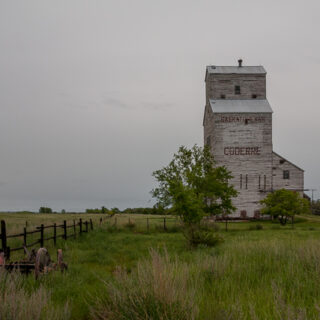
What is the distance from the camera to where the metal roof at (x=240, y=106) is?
42.6m

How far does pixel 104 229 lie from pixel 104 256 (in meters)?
13.3

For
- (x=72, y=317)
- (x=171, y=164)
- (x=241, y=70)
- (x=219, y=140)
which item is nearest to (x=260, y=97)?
(x=241, y=70)

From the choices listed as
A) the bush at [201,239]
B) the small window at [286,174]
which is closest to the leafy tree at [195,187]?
the bush at [201,239]

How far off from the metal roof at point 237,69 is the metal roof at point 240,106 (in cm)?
365

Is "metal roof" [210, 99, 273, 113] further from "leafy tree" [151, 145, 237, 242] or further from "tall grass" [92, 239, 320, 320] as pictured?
"tall grass" [92, 239, 320, 320]

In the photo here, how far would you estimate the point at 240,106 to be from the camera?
1705 inches

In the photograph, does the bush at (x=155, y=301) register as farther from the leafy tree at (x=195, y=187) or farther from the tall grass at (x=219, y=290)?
the leafy tree at (x=195, y=187)

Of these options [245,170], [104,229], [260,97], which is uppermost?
[260,97]

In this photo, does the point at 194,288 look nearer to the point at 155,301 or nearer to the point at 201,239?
the point at 155,301

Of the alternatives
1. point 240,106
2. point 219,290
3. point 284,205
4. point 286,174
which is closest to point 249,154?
point 286,174

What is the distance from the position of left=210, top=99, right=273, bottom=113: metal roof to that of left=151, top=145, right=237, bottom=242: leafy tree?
23.3 feet

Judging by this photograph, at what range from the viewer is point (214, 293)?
682cm

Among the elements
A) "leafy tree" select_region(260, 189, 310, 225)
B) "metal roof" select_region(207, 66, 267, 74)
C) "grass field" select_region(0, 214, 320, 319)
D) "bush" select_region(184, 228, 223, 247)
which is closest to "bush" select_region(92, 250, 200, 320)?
"grass field" select_region(0, 214, 320, 319)

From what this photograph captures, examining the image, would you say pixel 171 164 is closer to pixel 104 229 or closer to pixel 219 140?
pixel 219 140
